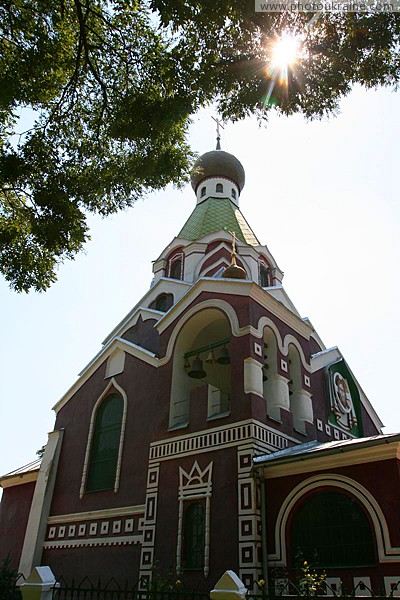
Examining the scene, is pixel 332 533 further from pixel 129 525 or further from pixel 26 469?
pixel 26 469

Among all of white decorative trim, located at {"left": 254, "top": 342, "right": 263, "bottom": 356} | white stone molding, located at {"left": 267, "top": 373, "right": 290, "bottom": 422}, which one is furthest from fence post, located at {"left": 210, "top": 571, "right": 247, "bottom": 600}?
white decorative trim, located at {"left": 254, "top": 342, "right": 263, "bottom": 356}

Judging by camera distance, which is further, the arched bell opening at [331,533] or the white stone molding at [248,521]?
the white stone molding at [248,521]

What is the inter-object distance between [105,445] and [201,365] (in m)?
3.54

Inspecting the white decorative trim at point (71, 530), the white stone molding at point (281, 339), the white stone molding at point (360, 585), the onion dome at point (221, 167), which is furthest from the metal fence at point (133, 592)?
the onion dome at point (221, 167)

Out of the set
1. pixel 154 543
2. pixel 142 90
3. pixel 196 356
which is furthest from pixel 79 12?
pixel 154 543

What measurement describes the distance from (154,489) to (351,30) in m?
8.46

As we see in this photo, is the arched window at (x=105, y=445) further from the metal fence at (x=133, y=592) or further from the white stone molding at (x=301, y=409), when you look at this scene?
the white stone molding at (x=301, y=409)

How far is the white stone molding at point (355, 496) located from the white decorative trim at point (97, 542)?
3.31 metres

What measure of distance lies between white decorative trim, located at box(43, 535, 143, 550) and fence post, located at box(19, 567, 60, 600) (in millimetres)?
3851

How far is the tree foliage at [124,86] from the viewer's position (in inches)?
257

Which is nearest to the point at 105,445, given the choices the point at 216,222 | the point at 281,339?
the point at 281,339

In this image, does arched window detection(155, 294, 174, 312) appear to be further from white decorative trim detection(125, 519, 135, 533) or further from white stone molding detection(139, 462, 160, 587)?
white decorative trim detection(125, 519, 135, 533)

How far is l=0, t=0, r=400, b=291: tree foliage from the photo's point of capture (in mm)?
6527

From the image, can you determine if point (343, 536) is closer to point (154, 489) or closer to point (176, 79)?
point (154, 489)
